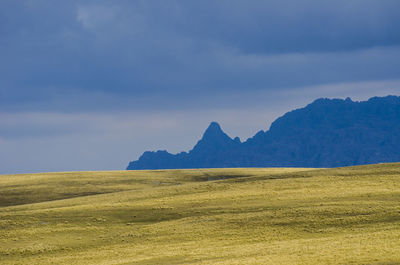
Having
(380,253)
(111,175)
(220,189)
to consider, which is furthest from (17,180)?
(380,253)

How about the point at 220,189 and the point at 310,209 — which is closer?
the point at 310,209

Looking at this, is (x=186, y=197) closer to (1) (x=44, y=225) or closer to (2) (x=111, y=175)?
(1) (x=44, y=225)

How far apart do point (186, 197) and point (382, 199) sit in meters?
28.8

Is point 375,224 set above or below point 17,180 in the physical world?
below

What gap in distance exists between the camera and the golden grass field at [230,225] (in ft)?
146

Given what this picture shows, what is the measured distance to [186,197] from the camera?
271 ft

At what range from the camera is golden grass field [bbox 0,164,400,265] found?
4456cm

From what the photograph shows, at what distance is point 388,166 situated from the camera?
9975 centimetres

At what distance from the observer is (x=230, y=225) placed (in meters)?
60.8

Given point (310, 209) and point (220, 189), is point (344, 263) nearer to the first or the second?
point (310, 209)

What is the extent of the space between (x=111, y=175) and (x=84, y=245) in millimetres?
90725

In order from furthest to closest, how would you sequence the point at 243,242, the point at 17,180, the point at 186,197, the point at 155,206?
the point at 17,180 < the point at 186,197 < the point at 155,206 < the point at 243,242

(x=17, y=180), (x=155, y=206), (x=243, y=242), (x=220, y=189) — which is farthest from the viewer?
(x=17, y=180)

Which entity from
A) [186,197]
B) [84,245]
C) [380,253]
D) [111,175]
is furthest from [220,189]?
[111,175]
